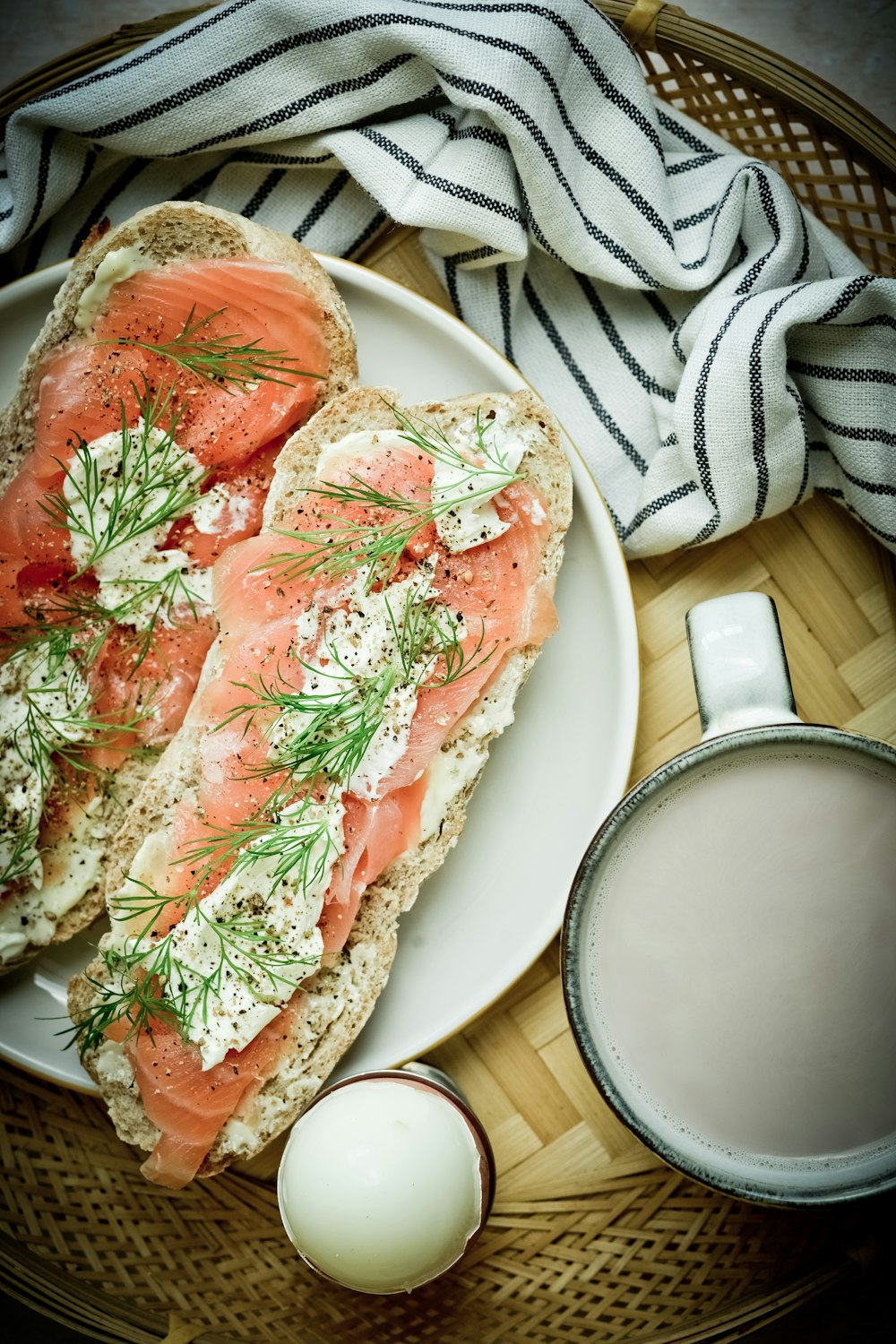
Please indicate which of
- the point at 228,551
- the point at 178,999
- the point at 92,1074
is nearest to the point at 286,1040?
the point at 178,999

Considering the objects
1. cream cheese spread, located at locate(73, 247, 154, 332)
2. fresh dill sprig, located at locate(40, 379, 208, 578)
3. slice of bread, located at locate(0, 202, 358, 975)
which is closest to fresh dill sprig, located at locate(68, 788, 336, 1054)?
slice of bread, located at locate(0, 202, 358, 975)

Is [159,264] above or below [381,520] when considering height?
above

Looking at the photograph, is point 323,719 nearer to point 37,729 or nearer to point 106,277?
point 37,729

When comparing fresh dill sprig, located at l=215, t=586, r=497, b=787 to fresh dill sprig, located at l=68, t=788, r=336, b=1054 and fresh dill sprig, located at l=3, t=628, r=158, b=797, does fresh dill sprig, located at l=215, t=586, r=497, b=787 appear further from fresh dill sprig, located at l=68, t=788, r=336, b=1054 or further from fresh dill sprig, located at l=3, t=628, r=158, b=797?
fresh dill sprig, located at l=3, t=628, r=158, b=797

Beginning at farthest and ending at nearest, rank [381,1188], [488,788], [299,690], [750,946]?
[488,788] < [299,690] < [381,1188] < [750,946]

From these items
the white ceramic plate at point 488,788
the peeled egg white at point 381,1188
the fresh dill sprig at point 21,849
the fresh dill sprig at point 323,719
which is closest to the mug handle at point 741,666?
the white ceramic plate at point 488,788

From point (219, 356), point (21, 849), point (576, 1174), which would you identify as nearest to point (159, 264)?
point (219, 356)
